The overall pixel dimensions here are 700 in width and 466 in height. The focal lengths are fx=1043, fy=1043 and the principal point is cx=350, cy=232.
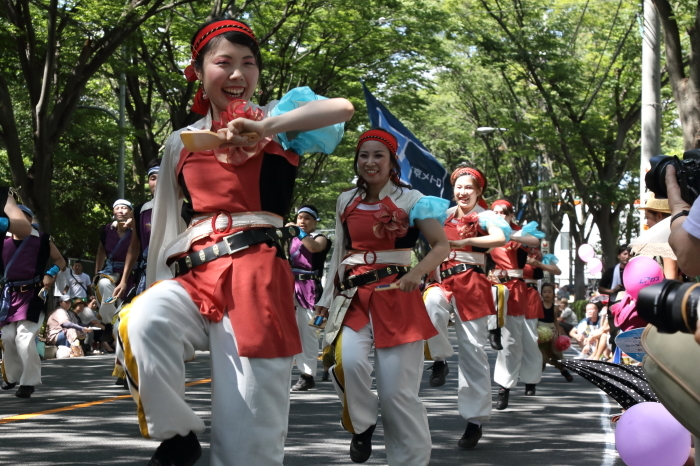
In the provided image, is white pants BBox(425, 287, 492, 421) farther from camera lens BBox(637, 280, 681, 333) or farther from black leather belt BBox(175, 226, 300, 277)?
camera lens BBox(637, 280, 681, 333)

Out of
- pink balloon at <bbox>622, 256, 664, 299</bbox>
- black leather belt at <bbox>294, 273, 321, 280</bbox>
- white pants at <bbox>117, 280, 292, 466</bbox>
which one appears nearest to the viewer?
white pants at <bbox>117, 280, 292, 466</bbox>

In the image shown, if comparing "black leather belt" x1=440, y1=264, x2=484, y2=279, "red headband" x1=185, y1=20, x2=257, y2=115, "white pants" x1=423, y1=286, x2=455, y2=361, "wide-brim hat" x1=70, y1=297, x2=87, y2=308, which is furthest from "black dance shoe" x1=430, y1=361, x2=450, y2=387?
"wide-brim hat" x1=70, y1=297, x2=87, y2=308

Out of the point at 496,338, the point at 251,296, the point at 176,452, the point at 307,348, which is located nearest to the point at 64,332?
the point at 307,348

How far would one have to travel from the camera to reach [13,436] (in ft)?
23.7

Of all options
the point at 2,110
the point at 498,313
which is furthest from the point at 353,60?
the point at 498,313

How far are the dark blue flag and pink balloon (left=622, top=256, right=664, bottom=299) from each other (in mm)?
10057

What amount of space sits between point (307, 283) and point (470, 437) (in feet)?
17.7

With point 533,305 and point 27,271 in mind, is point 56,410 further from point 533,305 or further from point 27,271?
point 533,305

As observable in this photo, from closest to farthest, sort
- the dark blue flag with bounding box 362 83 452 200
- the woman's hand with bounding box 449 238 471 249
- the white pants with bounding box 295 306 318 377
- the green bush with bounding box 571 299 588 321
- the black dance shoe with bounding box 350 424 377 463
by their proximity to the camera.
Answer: the black dance shoe with bounding box 350 424 377 463, the woman's hand with bounding box 449 238 471 249, the white pants with bounding box 295 306 318 377, the dark blue flag with bounding box 362 83 452 200, the green bush with bounding box 571 299 588 321

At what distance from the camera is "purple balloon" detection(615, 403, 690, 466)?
4.66 m

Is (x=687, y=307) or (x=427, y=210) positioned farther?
(x=427, y=210)

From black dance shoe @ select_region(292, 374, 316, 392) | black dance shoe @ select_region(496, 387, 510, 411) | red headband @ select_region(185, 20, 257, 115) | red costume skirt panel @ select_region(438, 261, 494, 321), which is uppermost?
red headband @ select_region(185, 20, 257, 115)

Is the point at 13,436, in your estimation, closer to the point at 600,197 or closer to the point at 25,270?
the point at 25,270

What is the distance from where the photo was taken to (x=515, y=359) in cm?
1051
